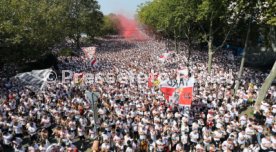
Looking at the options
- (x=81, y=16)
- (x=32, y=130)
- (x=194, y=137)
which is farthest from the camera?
(x=81, y=16)

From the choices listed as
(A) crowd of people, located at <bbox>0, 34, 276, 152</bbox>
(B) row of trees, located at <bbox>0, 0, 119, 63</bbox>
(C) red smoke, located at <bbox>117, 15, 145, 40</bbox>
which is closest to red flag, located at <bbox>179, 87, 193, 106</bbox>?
(A) crowd of people, located at <bbox>0, 34, 276, 152</bbox>

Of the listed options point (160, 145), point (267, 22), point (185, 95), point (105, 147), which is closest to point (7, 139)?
point (105, 147)

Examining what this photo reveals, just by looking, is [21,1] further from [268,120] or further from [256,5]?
[268,120]

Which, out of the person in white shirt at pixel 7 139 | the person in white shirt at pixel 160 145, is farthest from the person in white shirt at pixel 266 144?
the person in white shirt at pixel 7 139

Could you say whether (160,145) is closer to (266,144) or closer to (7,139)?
(266,144)

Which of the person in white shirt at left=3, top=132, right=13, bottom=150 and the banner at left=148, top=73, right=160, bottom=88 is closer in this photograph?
the person in white shirt at left=3, top=132, right=13, bottom=150

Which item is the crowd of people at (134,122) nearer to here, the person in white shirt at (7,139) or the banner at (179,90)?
the person in white shirt at (7,139)

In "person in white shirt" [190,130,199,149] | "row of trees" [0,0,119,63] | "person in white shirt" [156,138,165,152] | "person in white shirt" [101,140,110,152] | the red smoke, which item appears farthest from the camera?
the red smoke

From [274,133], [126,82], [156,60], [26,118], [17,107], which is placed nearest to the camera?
[274,133]

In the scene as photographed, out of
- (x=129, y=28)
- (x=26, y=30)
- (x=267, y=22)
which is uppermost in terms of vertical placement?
(x=267, y=22)

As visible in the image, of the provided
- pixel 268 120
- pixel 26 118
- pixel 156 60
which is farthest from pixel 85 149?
pixel 156 60

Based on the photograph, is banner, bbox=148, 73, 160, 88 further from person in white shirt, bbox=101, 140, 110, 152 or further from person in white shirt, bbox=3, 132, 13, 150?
person in white shirt, bbox=3, 132, 13, 150

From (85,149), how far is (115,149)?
2638 mm

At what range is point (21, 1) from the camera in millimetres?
44156
